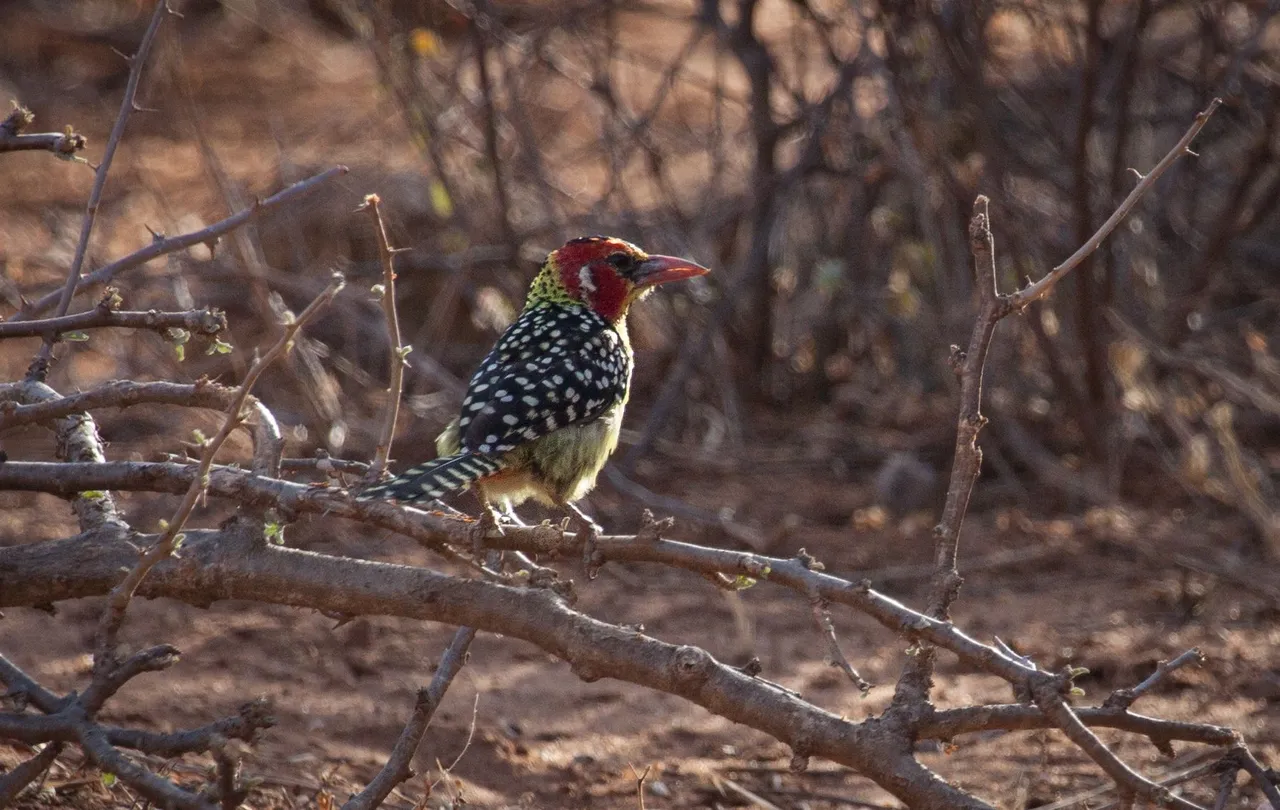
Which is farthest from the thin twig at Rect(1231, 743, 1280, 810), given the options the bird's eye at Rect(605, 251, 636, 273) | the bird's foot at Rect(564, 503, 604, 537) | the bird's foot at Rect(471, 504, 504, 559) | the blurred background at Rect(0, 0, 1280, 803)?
the bird's eye at Rect(605, 251, 636, 273)

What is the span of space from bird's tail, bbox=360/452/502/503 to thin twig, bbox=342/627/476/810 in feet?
1.10

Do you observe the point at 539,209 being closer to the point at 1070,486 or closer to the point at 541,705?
the point at 1070,486

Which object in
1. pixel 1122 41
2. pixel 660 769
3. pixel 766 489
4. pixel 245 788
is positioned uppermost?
pixel 1122 41

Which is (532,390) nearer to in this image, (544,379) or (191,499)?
(544,379)

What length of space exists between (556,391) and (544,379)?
0.05m

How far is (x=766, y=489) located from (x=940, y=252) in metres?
1.40

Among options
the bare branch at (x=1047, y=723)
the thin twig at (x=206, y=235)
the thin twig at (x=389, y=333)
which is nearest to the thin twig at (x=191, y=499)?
the thin twig at (x=389, y=333)

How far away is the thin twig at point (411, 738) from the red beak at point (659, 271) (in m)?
1.85

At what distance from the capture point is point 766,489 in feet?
22.6

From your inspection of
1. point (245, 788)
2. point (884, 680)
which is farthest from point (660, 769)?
point (245, 788)

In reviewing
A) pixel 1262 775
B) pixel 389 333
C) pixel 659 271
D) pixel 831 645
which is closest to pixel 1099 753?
pixel 1262 775

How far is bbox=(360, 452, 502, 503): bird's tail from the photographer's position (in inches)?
127

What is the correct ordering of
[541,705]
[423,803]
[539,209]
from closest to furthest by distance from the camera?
[423,803], [541,705], [539,209]

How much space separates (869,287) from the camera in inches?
292
